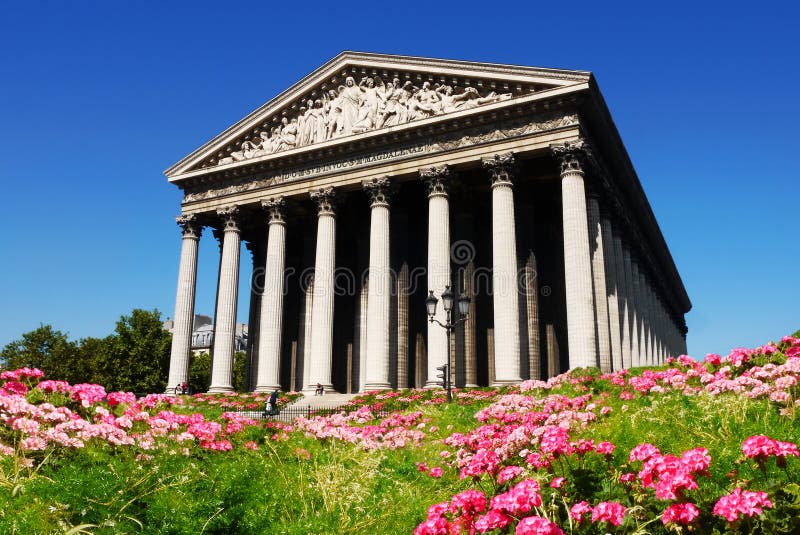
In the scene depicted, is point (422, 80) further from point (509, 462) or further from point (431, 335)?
point (509, 462)

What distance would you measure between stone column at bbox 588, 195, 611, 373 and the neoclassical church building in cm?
11

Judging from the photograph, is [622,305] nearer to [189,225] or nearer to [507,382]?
[507,382]

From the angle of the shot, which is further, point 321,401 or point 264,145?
point 264,145

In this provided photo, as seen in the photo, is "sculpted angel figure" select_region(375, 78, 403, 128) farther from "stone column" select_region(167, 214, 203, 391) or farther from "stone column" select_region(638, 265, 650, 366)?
"stone column" select_region(638, 265, 650, 366)

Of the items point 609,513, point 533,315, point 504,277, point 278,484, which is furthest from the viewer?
point 533,315

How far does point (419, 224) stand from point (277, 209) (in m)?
9.57

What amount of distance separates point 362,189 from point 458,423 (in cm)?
2330

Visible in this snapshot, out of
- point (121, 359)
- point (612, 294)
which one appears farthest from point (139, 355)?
point (612, 294)

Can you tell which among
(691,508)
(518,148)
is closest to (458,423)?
(691,508)

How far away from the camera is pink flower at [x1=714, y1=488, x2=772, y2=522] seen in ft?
16.5

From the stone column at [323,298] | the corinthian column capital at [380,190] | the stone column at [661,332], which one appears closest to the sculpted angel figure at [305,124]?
the stone column at [323,298]

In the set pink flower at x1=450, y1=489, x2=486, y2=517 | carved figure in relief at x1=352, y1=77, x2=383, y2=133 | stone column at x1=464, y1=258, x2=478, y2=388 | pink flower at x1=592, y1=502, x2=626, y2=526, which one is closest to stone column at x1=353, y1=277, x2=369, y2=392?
stone column at x1=464, y1=258, x2=478, y2=388

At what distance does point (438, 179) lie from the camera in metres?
34.9

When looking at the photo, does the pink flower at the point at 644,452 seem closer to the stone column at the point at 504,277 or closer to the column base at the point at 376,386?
the stone column at the point at 504,277
